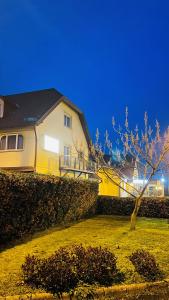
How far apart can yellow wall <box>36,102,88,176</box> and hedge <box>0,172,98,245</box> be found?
8.27 metres

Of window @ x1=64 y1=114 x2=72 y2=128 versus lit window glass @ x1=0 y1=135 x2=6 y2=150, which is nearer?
lit window glass @ x1=0 y1=135 x2=6 y2=150

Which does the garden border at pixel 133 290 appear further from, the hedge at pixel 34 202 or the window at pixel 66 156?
the window at pixel 66 156

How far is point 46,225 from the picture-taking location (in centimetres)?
1329

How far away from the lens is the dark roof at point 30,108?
85.6ft

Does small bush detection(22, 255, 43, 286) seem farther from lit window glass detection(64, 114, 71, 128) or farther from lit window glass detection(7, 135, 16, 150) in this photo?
lit window glass detection(64, 114, 71, 128)

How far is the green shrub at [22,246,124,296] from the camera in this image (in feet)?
20.6

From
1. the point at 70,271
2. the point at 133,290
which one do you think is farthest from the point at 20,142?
the point at 133,290

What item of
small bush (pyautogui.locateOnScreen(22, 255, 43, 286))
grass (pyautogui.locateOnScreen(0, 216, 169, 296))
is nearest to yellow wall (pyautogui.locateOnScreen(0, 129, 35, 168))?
grass (pyautogui.locateOnScreen(0, 216, 169, 296))

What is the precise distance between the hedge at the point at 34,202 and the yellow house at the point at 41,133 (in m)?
7.40

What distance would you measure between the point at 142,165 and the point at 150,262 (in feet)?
27.9

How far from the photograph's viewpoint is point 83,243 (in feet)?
35.3

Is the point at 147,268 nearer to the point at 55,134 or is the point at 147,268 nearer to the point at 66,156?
the point at 55,134

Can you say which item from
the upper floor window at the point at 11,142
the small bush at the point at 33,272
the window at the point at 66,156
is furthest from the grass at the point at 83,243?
the window at the point at 66,156

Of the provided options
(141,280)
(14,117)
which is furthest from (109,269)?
(14,117)
